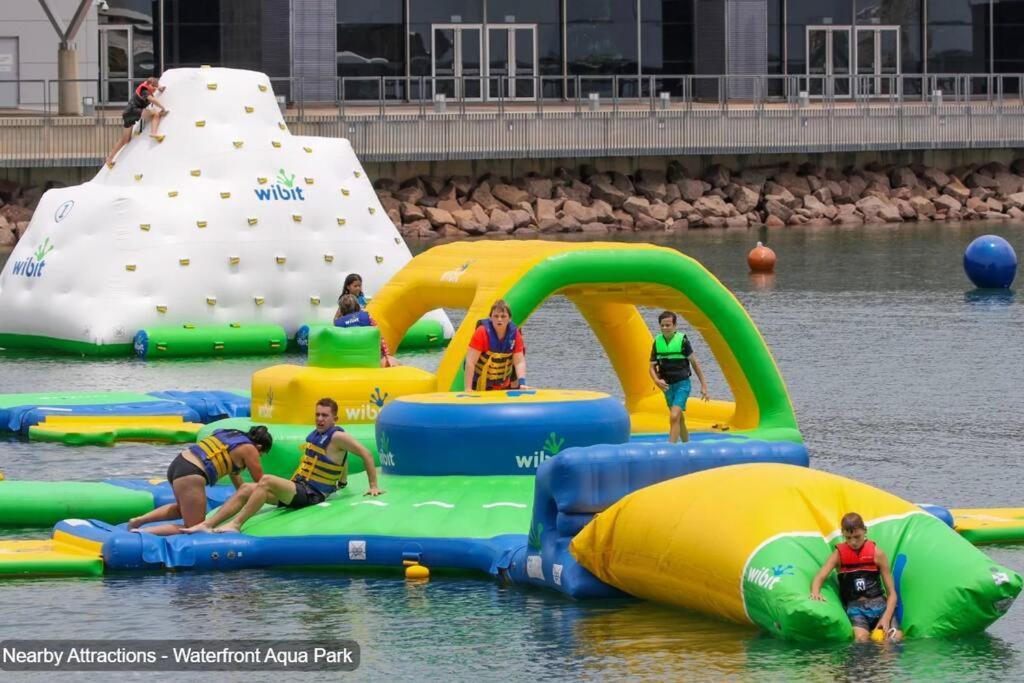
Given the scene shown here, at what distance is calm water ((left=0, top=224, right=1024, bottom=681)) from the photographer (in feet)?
39.0

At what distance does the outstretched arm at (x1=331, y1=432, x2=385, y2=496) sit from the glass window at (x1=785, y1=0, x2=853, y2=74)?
48.2m

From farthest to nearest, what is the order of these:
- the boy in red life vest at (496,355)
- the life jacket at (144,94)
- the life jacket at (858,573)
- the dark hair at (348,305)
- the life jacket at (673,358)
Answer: the life jacket at (144,94)
the dark hair at (348,305)
the life jacket at (673,358)
the boy in red life vest at (496,355)
the life jacket at (858,573)

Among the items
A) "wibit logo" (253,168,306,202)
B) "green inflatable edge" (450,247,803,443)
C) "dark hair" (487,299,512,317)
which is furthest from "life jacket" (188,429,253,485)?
"wibit logo" (253,168,306,202)

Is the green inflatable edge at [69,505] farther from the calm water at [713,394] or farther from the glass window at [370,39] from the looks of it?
the glass window at [370,39]

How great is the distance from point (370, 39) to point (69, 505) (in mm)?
42785

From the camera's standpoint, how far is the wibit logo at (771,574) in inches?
476

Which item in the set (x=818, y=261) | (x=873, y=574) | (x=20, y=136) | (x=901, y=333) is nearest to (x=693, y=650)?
(x=873, y=574)

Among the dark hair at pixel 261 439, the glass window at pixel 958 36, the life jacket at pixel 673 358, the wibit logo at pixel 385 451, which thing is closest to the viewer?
the dark hair at pixel 261 439

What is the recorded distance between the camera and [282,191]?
28234 mm

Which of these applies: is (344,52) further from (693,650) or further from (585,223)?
(693,650)

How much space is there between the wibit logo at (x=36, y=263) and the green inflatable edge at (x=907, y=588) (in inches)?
684

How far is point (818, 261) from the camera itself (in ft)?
137

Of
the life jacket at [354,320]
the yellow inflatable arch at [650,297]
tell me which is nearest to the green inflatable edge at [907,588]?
the yellow inflatable arch at [650,297]

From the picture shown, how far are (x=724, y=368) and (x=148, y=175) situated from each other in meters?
11.5
